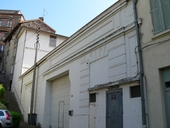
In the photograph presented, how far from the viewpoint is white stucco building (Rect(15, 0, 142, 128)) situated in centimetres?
678

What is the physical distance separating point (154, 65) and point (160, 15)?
5.49 feet

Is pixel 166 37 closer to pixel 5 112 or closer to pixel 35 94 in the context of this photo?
pixel 5 112

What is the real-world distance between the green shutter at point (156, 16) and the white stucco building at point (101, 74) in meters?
0.94

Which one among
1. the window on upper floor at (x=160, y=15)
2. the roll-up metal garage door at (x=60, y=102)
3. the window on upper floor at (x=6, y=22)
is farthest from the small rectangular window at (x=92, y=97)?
the window on upper floor at (x=6, y=22)

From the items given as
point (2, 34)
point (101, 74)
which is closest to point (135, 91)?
point (101, 74)

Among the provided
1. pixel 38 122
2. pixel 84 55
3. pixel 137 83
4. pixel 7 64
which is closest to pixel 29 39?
pixel 7 64

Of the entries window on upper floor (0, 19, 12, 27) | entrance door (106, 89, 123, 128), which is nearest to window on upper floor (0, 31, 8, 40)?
window on upper floor (0, 19, 12, 27)

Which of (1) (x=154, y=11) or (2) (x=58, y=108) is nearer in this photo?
(1) (x=154, y=11)

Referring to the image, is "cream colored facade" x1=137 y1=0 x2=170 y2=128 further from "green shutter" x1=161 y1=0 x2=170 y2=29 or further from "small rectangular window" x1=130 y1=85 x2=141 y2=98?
"small rectangular window" x1=130 y1=85 x2=141 y2=98

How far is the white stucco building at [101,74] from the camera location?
6781 mm

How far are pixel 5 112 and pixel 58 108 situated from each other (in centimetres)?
333

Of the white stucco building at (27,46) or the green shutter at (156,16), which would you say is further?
the white stucco building at (27,46)

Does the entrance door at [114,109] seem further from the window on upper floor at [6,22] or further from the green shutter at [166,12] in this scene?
the window on upper floor at [6,22]

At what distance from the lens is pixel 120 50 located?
296 inches
